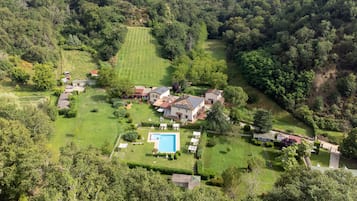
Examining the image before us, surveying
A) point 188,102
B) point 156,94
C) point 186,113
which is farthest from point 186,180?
point 156,94

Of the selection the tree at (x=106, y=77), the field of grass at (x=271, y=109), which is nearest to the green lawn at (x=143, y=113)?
the tree at (x=106, y=77)

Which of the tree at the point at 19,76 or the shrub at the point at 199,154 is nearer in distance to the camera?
the shrub at the point at 199,154

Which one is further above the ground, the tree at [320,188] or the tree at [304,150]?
the tree at [320,188]

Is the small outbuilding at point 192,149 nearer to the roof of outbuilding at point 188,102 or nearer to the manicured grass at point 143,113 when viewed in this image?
the roof of outbuilding at point 188,102

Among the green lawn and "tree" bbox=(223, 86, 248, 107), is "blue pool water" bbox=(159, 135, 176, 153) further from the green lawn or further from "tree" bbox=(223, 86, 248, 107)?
"tree" bbox=(223, 86, 248, 107)

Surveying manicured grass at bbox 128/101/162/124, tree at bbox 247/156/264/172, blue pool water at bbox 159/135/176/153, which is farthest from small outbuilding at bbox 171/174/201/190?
manicured grass at bbox 128/101/162/124
